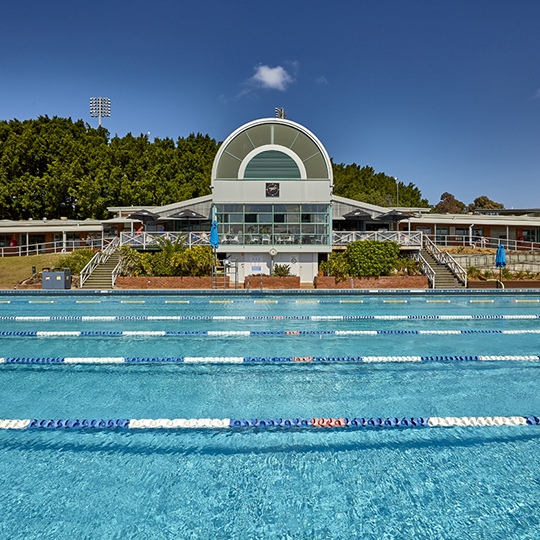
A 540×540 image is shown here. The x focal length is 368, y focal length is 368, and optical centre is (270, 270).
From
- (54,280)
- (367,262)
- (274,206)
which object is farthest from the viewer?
(274,206)

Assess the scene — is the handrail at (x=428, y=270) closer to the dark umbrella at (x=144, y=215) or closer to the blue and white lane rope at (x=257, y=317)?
the blue and white lane rope at (x=257, y=317)

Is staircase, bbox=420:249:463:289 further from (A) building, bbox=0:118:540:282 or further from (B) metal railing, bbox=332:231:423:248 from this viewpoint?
(A) building, bbox=0:118:540:282

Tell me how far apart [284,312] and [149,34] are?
2175 cm

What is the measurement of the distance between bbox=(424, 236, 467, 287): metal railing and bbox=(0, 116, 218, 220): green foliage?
78.4 ft

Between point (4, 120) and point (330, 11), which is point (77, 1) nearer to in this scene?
point (330, 11)

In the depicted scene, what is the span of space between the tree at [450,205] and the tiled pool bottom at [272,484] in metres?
76.2

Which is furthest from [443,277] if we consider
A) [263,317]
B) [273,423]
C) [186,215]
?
[273,423]

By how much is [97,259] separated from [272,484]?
21394mm

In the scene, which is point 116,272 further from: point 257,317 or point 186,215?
point 257,317

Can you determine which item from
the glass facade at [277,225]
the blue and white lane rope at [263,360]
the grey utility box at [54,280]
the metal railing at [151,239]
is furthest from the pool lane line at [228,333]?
the metal railing at [151,239]

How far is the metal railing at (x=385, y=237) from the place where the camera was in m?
23.7

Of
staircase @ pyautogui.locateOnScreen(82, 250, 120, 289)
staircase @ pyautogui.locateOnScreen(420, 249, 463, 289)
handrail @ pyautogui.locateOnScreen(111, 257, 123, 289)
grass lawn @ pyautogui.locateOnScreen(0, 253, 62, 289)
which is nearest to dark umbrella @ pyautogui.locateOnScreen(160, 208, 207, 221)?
staircase @ pyautogui.locateOnScreen(82, 250, 120, 289)

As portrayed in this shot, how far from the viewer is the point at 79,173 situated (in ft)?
117

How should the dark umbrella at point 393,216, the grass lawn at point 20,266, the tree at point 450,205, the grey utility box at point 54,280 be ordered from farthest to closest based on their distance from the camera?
the tree at point 450,205 < the dark umbrella at point 393,216 < the grass lawn at point 20,266 < the grey utility box at point 54,280
